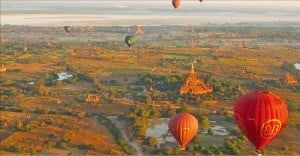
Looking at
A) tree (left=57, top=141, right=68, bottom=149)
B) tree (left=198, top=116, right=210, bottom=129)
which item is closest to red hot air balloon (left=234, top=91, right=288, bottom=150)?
tree (left=57, top=141, right=68, bottom=149)

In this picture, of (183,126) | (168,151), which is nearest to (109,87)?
(168,151)

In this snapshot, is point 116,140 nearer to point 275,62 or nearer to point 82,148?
point 82,148

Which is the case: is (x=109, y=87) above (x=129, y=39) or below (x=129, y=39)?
below

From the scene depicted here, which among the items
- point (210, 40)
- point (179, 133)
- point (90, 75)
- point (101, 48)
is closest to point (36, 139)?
point (179, 133)

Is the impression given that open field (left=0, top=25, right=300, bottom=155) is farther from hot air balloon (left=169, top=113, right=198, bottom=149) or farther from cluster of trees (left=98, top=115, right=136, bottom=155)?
hot air balloon (left=169, top=113, right=198, bottom=149)

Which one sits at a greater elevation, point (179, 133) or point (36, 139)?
point (179, 133)

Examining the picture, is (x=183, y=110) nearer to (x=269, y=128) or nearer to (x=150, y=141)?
(x=150, y=141)

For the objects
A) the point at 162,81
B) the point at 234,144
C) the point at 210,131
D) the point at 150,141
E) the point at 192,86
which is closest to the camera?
the point at 234,144
